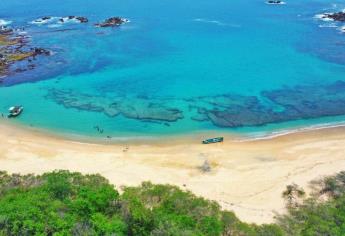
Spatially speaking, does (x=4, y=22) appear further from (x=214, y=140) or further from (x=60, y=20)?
(x=214, y=140)

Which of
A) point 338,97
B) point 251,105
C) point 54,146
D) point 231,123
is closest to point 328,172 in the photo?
point 231,123

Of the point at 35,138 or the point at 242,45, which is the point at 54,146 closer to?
the point at 35,138

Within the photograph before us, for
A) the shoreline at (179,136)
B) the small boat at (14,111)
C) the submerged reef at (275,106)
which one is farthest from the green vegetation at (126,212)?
the small boat at (14,111)

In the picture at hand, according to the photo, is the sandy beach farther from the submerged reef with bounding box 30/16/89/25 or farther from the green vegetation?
the submerged reef with bounding box 30/16/89/25

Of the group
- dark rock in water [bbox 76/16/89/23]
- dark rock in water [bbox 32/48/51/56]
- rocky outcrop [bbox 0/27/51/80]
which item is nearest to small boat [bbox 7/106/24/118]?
rocky outcrop [bbox 0/27/51/80]

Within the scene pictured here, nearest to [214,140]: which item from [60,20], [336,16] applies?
[336,16]

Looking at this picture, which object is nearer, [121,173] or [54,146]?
[121,173]

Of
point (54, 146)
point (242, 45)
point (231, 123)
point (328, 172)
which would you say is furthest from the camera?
point (242, 45)
